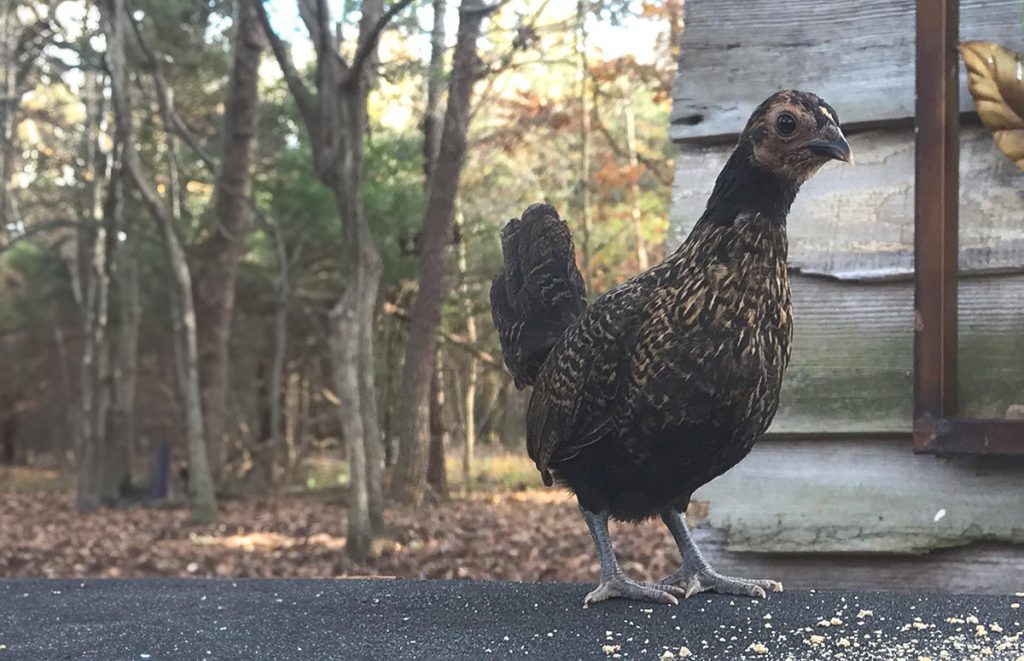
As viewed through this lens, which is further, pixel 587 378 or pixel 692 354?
pixel 587 378

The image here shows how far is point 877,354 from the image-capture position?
225 cm

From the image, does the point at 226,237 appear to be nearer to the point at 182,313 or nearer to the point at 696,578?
the point at 182,313

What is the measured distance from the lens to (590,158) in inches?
518

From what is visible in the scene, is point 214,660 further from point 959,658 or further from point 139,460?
point 139,460

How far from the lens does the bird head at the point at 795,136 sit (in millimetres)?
1666

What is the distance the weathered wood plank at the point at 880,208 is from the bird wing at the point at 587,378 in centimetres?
56

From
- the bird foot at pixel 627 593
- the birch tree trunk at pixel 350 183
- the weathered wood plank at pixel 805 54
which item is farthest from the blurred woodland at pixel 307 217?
the bird foot at pixel 627 593

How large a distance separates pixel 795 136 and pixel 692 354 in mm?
413

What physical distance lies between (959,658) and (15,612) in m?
1.85

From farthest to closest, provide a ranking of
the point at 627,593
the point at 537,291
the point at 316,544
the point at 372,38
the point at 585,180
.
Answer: the point at 585,180
the point at 316,544
the point at 372,38
the point at 537,291
the point at 627,593

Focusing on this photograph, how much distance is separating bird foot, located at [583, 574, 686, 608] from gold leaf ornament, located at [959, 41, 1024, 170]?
3.83 ft

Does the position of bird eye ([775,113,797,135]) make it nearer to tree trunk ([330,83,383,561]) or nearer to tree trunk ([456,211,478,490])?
tree trunk ([330,83,383,561])

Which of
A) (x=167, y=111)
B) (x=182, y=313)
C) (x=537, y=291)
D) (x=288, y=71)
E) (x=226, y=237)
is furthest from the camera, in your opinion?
(x=226, y=237)

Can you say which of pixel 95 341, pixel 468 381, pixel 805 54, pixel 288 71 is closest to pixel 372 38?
pixel 288 71
